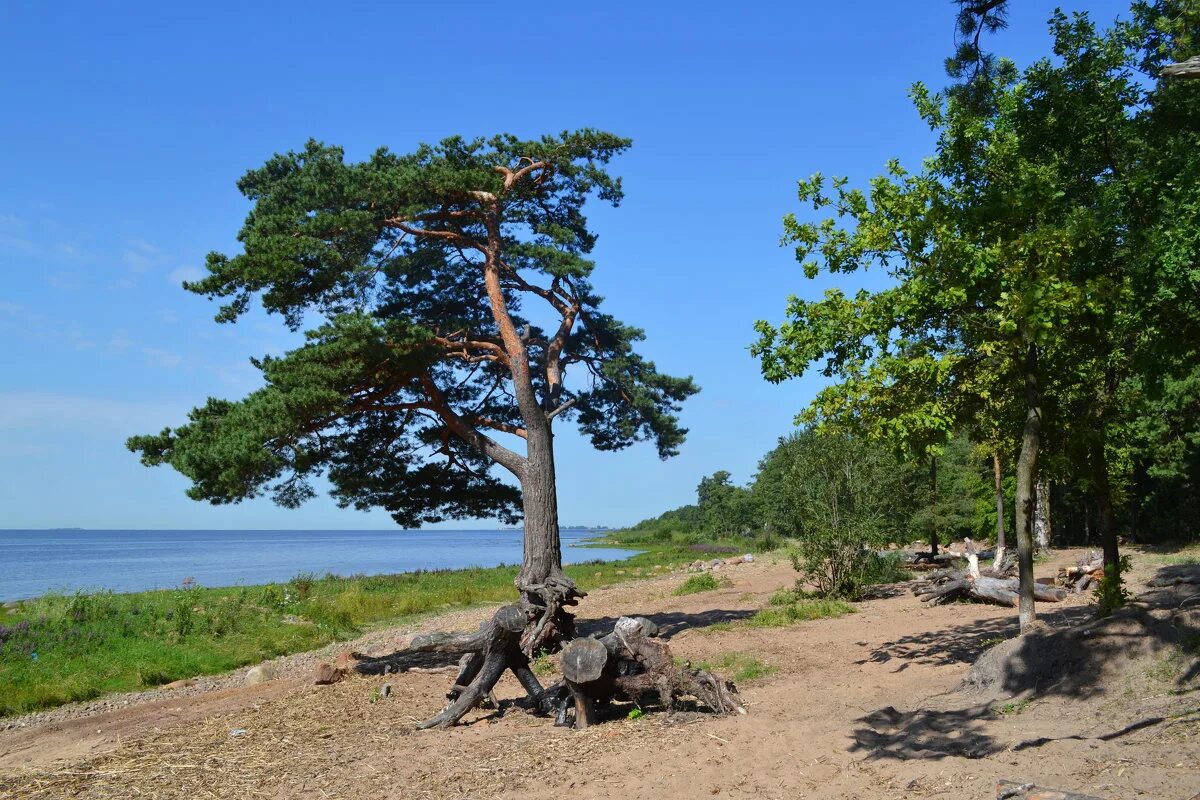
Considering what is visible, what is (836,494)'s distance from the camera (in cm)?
1895

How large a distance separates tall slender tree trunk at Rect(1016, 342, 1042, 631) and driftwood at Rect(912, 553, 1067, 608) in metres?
6.71

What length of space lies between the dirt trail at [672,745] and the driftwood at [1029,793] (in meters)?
0.26

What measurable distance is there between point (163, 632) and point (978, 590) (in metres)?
16.4

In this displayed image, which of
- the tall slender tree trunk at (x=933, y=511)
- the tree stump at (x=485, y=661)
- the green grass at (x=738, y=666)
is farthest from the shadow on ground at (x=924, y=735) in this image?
the tall slender tree trunk at (x=933, y=511)

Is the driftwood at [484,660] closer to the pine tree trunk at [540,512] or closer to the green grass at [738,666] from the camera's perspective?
the green grass at [738,666]

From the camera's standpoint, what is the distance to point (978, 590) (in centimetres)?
Answer: 1627

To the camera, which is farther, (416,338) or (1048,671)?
(416,338)

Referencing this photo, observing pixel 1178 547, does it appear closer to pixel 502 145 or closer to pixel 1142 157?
pixel 1142 157

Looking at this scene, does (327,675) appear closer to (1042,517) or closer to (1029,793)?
(1029,793)

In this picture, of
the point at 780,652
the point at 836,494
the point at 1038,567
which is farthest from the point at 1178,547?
the point at 780,652

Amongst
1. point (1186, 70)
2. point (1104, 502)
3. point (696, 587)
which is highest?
point (1186, 70)

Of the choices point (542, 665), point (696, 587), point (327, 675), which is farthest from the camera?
point (696, 587)

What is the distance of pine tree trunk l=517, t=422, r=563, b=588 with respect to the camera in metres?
13.8

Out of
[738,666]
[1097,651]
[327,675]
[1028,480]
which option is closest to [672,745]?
[738,666]
